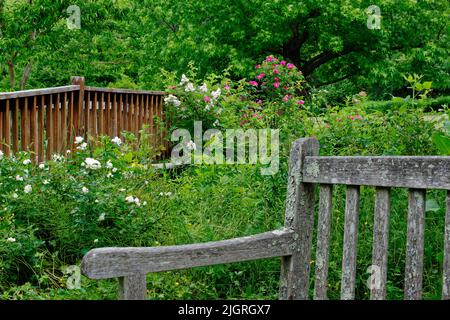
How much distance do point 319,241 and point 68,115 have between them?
17.0ft

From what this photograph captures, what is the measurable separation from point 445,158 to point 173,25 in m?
19.1

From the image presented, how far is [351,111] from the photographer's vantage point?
5.41 m

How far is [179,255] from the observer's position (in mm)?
2002

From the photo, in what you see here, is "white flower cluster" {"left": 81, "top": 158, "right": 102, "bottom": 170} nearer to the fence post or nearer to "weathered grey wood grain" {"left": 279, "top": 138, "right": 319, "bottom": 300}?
"weathered grey wood grain" {"left": 279, "top": 138, "right": 319, "bottom": 300}

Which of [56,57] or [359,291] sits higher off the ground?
[56,57]

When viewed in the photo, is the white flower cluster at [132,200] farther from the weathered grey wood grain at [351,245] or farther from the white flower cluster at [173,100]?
the white flower cluster at [173,100]

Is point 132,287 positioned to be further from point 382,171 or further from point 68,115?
point 68,115

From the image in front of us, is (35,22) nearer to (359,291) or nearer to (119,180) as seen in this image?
(119,180)

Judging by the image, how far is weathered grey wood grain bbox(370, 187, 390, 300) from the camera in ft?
6.47

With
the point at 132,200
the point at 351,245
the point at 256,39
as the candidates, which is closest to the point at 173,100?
the point at 132,200

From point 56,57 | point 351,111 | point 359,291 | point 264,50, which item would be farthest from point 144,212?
point 264,50

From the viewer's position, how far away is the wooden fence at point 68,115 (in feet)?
19.2

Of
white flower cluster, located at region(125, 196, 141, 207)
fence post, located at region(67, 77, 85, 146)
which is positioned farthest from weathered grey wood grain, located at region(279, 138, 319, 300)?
fence post, located at region(67, 77, 85, 146)

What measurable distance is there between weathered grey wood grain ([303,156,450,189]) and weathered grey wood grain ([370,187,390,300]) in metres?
0.06
